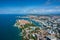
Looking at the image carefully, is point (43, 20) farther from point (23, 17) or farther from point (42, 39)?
point (42, 39)

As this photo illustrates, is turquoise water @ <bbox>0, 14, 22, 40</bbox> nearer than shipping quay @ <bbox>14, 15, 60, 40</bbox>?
No

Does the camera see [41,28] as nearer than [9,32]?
Yes

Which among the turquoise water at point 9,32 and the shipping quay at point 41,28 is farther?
the turquoise water at point 9,32

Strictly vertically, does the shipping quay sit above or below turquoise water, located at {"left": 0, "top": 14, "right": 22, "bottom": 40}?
above

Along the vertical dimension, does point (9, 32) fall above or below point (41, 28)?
below

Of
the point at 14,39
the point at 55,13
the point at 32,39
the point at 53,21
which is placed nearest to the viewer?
the point at 32,39

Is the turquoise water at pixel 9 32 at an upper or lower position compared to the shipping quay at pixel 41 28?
lower

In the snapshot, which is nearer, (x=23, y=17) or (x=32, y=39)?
(x=32, y=39)

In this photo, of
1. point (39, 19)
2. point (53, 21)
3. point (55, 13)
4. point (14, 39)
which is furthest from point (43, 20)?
point (14, 39)
